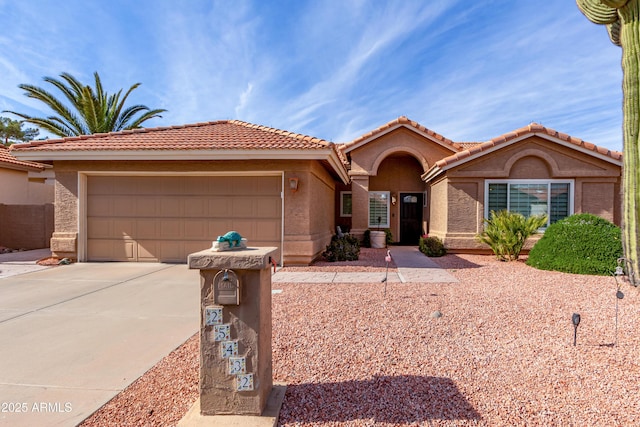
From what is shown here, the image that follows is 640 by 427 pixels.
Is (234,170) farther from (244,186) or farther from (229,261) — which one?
(229,261)

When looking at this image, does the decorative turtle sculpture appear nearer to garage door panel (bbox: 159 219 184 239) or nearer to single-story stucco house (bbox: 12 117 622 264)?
single-story stucco house (bbox: 12 117 622 264)

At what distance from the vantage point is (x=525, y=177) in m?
11.1

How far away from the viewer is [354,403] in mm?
2719

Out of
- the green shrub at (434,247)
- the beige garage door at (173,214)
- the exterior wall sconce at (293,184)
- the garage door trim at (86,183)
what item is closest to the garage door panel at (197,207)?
the beige garage door at (173,214)

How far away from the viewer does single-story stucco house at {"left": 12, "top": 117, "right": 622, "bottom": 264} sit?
8.84m

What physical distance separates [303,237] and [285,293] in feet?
9.11

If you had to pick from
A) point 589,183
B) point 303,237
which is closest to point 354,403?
point 303,237

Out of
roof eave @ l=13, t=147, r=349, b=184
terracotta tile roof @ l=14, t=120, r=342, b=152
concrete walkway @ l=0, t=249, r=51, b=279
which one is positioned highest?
terracotta tile roof @ l=14, t=120, r=342, b=152


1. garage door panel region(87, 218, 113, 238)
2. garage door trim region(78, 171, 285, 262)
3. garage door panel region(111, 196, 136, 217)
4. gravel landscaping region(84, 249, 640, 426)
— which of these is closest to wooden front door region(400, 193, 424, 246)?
garage door trim region(78, 171, 285, 262)

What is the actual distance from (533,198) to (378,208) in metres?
6.37

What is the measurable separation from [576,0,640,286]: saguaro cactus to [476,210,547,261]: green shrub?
3394 millimetres

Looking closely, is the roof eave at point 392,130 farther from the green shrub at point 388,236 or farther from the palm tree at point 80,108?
the palm tree at point 80,108

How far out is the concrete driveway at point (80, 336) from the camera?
2848 millimetres

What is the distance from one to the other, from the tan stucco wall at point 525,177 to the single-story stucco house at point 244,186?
0.11ft
